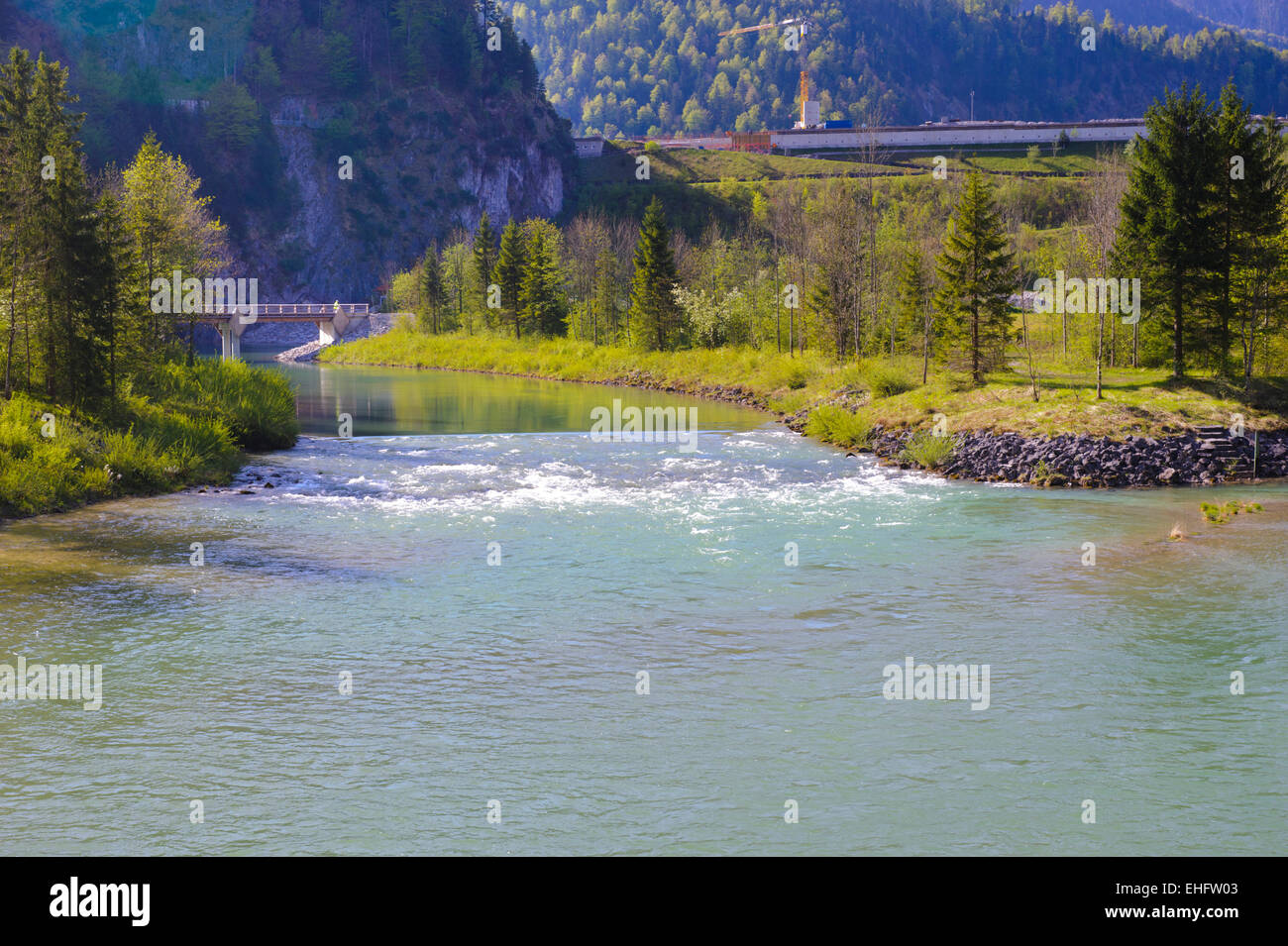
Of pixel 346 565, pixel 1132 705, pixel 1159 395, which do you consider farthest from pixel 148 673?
pixel 1159 395

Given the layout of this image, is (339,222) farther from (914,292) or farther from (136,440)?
(136,440)

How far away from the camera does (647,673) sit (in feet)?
55.2

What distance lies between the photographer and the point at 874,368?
160ft

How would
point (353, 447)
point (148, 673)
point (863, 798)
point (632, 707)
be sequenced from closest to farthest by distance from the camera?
point (863, 798) → point (632, 707) → point (148, 673) → point (353, 447)

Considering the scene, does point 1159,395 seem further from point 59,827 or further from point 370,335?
point 370,335

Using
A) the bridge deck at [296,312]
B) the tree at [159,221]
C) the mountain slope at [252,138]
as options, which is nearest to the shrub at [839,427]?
the tree at [159,221]

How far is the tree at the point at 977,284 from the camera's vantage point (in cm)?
4591

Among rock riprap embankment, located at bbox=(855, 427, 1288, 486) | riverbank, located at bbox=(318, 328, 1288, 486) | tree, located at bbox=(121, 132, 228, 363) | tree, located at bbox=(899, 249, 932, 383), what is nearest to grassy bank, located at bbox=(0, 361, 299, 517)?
tree, located at bbox=(121, 132, 228, 363)

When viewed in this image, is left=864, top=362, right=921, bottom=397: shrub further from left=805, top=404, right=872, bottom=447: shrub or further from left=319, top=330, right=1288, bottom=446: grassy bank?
left=805, top=404, right=872, bottom=447: shrub

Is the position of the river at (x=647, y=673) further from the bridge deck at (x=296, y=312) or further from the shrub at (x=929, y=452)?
the bridge deck at (x=296, y=312)

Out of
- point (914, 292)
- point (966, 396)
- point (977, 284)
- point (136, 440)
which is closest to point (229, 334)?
point (914, 292)

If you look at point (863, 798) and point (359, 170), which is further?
point (359, 170)
